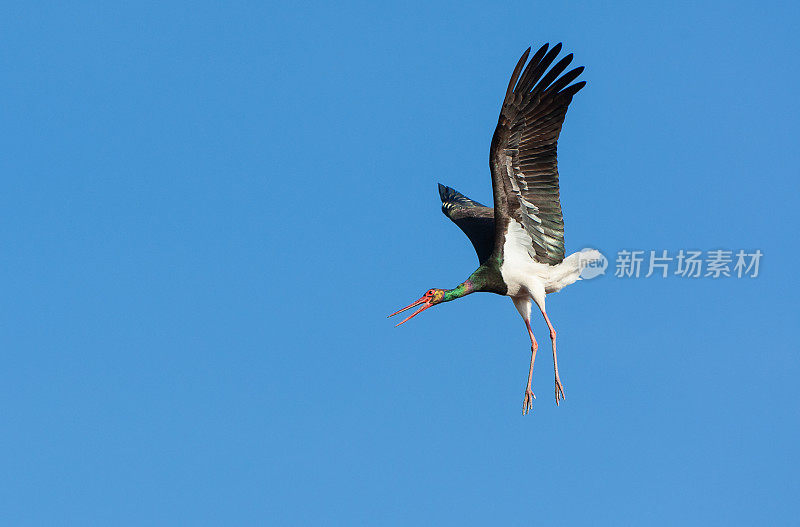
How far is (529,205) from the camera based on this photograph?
2180 centimetres

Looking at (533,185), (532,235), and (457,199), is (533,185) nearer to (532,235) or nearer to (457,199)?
(532,235)

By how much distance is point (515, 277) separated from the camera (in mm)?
22500

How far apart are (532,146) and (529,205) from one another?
1065 millimetres

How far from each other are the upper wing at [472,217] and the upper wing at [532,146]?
160 centimetres

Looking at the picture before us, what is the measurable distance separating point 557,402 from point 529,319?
1.98 meters

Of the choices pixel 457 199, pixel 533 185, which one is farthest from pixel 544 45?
pixel 457 199

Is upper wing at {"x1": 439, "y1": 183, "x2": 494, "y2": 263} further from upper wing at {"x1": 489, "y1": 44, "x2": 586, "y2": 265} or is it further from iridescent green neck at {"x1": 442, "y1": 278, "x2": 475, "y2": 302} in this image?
upper wing at {"x1": 489, "y1": 44, "x2": 586, "y2": 265}

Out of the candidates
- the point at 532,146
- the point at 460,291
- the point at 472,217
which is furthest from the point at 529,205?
the point at 472,217

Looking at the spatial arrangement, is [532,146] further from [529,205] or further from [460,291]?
[460,291]

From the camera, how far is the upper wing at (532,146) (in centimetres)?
2106

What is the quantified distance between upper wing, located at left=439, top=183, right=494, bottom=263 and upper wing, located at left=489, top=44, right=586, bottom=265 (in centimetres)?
160

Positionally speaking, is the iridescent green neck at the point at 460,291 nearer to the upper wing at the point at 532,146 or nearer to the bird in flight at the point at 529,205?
the bird in flight at the point at 529,205

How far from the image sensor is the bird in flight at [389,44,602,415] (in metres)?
21.1

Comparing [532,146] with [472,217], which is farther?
[472,217]
